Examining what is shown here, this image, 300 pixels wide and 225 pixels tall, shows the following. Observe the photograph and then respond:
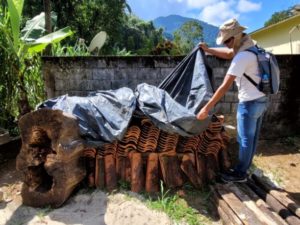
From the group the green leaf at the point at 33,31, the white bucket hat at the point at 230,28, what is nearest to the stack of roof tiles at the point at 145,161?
the white bucket hat at the point at 230,28

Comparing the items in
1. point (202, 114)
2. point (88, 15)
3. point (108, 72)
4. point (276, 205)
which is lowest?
point (276, 205)

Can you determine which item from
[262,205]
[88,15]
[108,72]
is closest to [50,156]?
[108,72]

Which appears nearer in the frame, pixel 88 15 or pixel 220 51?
pixel 220 51

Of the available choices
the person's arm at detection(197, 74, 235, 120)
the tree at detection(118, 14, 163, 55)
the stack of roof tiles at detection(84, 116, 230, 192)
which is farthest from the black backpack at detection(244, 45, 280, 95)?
the tree at detection(118, 14, 163, 55)

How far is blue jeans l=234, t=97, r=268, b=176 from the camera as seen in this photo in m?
3.18

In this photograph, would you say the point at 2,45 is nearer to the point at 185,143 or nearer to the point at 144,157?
the point at 144,157

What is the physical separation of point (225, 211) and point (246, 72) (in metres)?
1.27

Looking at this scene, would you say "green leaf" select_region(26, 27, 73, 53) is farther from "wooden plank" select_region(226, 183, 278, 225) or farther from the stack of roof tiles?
"wooden plank" select_region(226, 183, 278, 225)

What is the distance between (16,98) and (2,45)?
759 millimetres

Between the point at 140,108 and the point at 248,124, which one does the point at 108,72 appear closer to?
the point at 140,108

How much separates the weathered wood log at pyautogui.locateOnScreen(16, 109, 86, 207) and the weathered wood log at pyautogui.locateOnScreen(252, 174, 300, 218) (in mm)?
1809

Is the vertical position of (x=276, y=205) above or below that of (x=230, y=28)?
below

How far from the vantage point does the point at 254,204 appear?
297cm

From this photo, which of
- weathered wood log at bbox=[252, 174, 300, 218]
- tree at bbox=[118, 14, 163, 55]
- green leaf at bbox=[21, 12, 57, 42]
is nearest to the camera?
weathered wood log at bbox=[252, 174, 300, 218]
